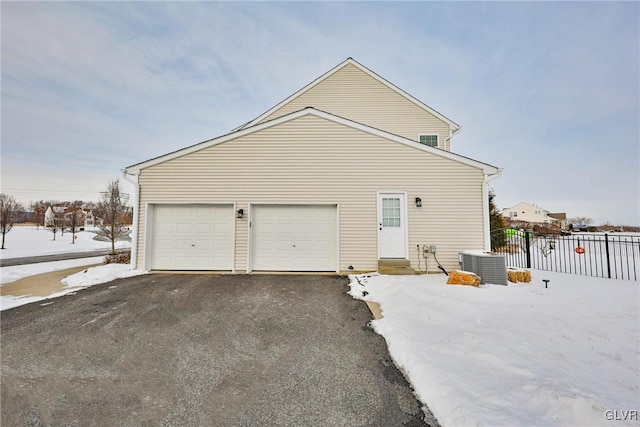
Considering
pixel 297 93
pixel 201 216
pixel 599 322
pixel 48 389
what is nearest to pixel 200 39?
pixel 297 93

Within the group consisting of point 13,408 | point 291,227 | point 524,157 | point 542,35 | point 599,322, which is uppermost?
point 542,35

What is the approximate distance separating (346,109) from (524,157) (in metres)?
14.4

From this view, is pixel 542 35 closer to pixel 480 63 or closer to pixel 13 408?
pixel 480 63

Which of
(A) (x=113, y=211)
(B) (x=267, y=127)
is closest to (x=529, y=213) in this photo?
(B) (x=267, y=127)

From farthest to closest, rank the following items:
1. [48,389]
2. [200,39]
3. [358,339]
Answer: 1. [200,39]
2. [358,339]
3. [48,389]

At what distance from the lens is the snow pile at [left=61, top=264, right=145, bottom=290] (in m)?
6.27

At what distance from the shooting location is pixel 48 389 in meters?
2.46

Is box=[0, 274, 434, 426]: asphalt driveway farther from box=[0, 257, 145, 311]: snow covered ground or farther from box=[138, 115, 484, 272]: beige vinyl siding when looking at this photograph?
box=[138, 115, 484, 272]: beige vinyl siding

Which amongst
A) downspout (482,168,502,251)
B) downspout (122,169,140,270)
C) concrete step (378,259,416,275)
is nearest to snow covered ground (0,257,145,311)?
downspout (122,169,140,270)

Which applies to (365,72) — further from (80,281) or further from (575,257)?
(80,281)

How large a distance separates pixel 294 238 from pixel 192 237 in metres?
3.10

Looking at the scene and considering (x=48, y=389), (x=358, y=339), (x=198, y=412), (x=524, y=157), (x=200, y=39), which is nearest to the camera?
(x=198, y=412)

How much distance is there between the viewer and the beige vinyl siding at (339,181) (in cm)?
692

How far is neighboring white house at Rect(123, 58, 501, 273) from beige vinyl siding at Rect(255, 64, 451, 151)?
3.63 m
